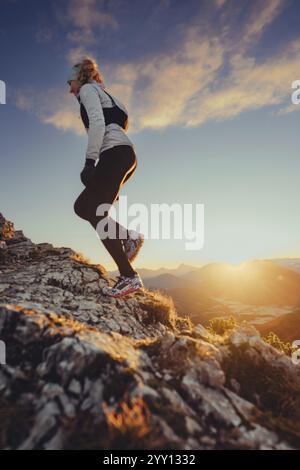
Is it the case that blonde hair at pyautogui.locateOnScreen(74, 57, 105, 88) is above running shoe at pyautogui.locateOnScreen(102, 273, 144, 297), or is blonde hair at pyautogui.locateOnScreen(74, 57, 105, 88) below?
above

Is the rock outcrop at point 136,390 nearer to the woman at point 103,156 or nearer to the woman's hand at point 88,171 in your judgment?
the woman at point 103,156

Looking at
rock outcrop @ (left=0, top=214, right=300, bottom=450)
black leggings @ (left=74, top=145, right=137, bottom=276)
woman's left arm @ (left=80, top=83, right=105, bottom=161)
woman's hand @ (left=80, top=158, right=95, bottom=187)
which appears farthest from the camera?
black leggings @ (left=74, top=145, right=137, bottom=276)

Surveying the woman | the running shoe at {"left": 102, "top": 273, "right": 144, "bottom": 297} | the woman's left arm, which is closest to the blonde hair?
the woman

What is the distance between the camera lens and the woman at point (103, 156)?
659cm

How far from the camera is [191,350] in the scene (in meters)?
4.95

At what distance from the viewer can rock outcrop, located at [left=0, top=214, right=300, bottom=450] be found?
3.42 m

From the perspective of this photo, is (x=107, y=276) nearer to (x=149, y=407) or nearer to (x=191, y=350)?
(x=191, y=350)

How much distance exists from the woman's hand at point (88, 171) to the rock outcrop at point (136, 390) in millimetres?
2759

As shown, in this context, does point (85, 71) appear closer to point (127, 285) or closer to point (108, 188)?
point (108, 188)

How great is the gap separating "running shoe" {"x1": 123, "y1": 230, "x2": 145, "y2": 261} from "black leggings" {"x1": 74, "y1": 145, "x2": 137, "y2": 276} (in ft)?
3.02

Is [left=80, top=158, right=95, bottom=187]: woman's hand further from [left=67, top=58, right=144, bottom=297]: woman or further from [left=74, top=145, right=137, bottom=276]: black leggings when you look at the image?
[left=74, top=145, right=137, bottom=276]: black leggings

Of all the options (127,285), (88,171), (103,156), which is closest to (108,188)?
(88,171)

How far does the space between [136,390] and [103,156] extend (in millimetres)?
4733

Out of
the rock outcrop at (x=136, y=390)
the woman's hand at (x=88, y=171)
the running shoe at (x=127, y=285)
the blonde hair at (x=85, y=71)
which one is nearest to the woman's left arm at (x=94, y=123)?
the woman's hand at (x=88, y=171)
